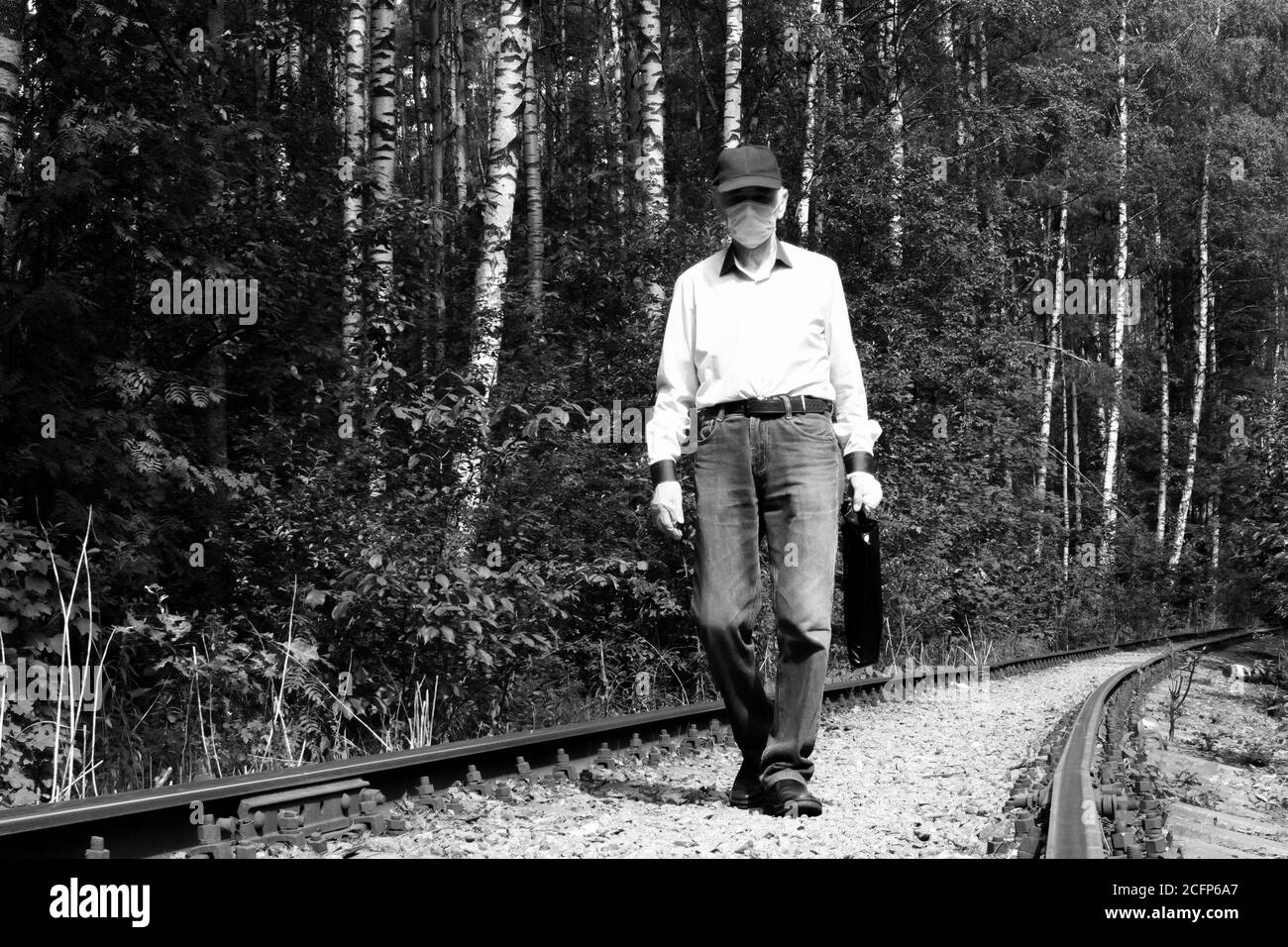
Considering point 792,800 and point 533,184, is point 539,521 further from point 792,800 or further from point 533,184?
point 533,184

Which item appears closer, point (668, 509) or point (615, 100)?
point (668, 509)

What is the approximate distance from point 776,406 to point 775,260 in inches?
21.8

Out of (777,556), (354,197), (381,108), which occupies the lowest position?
(777,556)

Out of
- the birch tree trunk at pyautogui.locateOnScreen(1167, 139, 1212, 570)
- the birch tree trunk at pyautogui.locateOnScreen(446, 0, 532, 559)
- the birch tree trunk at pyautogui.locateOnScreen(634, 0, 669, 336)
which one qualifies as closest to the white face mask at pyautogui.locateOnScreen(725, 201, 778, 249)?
the birch tree trunk at pyautogui.locateOnScreen(446, 0, 532, 559)

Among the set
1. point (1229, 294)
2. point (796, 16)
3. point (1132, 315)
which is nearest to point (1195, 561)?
point (1132, 315)

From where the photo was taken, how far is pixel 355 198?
37.8 feet

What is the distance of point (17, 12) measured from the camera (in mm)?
8422

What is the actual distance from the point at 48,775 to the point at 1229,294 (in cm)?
4062

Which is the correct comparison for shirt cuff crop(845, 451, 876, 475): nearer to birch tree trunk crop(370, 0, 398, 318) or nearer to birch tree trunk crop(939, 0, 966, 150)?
birch tree trunk crop(370, 0, 398, 318)

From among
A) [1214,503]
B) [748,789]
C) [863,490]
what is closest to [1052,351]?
[1214,503]

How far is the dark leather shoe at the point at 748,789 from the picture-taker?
13.6ft

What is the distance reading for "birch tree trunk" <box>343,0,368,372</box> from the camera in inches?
390

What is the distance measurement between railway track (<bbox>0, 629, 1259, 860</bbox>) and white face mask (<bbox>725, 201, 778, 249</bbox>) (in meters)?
2.12
